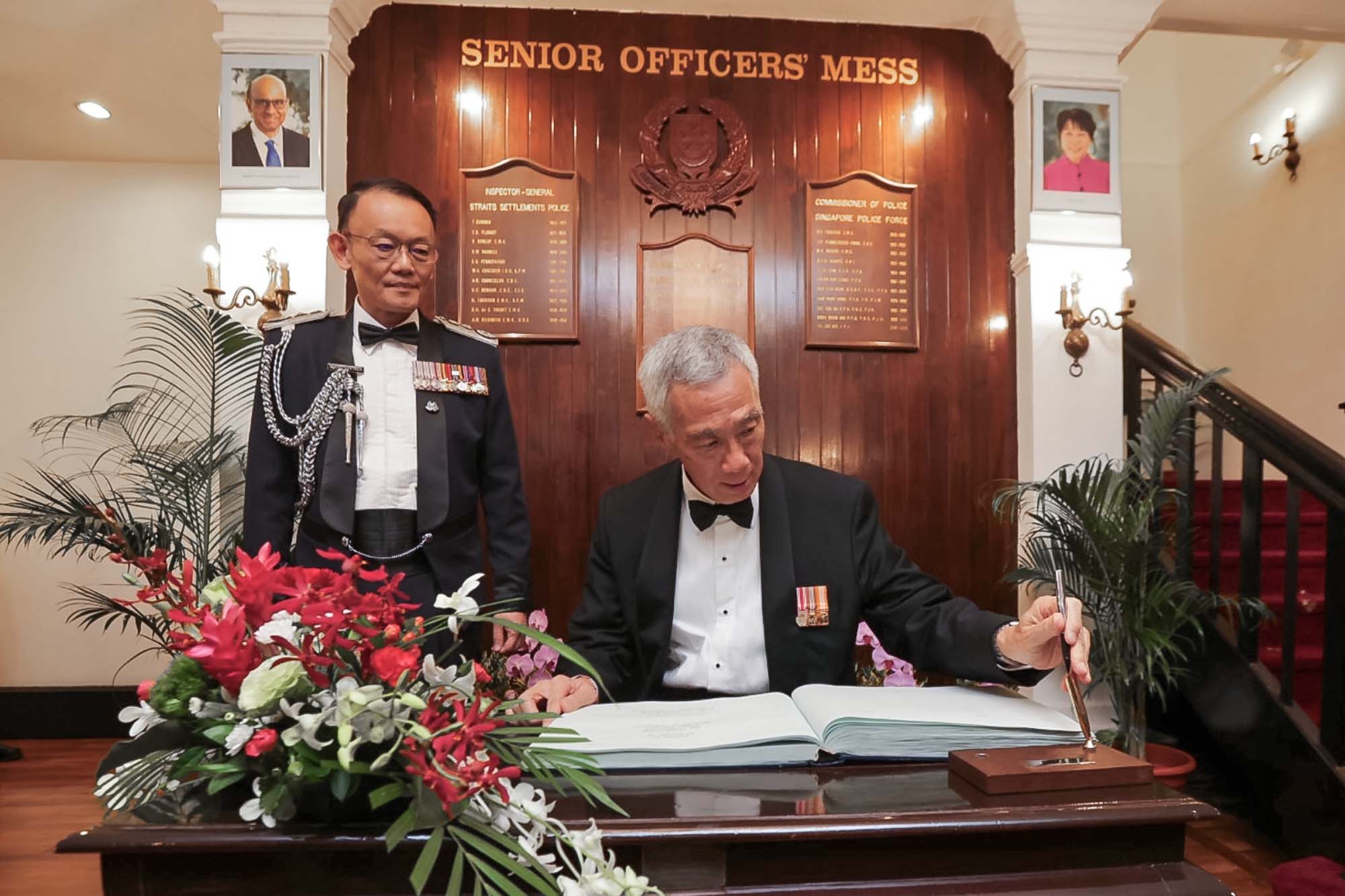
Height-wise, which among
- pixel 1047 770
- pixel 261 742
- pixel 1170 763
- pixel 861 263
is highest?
pixel 861 263

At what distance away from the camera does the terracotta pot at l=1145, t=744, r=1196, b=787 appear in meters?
3.05

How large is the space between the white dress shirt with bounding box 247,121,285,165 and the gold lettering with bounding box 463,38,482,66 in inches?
32.5

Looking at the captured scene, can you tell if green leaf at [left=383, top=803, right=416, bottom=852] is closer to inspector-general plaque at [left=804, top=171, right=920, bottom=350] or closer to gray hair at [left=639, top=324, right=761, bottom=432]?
gray hair at [left=639, top=324, right=761, bottom=432]

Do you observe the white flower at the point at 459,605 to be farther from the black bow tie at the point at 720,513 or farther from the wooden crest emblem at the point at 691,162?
the wooden crest emblem at the point at 691,162

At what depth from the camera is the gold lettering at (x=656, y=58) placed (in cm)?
362

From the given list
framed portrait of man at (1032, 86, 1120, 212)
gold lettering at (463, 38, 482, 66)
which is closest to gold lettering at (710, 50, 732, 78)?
gold lettering at (463, 38, 482, 66)

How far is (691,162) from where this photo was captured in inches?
141

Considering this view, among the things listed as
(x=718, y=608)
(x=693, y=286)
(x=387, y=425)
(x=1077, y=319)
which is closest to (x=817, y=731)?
(x=718, y=608)

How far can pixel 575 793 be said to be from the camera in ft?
3.00

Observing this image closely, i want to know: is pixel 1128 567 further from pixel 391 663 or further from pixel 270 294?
pixel 270 294

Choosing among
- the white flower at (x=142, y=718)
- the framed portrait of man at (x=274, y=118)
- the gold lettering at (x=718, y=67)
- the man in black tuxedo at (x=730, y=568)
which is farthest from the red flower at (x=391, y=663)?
the gold lettering at (x=718, y=67)

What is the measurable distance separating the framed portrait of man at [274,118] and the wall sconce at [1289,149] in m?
5.30

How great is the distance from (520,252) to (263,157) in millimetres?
1068

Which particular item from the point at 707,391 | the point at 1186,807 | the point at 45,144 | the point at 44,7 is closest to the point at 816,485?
the point at 707,391
